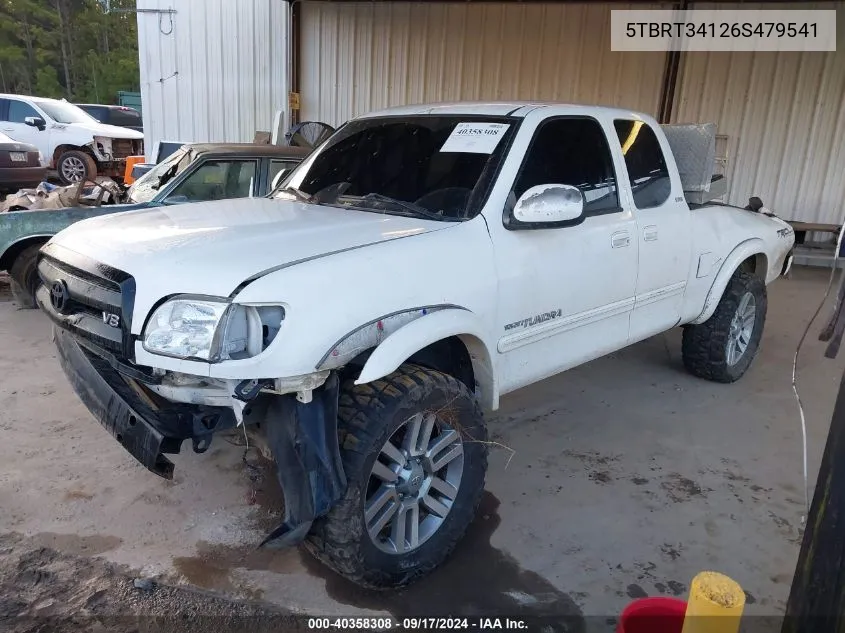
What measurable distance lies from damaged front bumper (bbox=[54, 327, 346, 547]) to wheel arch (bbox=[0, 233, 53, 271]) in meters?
3.81

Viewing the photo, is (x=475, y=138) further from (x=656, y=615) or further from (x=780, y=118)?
(x=780, y=118)

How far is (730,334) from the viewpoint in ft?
16.1

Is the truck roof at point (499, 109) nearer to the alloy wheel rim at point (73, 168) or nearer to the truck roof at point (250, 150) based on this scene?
the truck roof at point (250, 150)

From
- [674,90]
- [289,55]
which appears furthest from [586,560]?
[289,55]

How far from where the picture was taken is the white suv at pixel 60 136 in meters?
14.8

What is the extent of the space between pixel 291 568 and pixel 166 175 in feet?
14.3

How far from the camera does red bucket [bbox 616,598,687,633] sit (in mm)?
2051

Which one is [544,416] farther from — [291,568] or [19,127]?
[19,127]

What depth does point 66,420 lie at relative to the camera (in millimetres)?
4121

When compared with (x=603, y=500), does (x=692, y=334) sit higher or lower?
higher

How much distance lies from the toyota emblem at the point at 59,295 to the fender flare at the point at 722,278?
12.7 ft

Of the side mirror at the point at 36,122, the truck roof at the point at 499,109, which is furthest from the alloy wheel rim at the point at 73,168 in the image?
the truck roof at the point at 499,109

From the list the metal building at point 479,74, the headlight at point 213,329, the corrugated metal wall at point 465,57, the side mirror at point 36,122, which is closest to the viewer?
the headlight at point 213,329

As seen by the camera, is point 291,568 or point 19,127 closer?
point 291,568
